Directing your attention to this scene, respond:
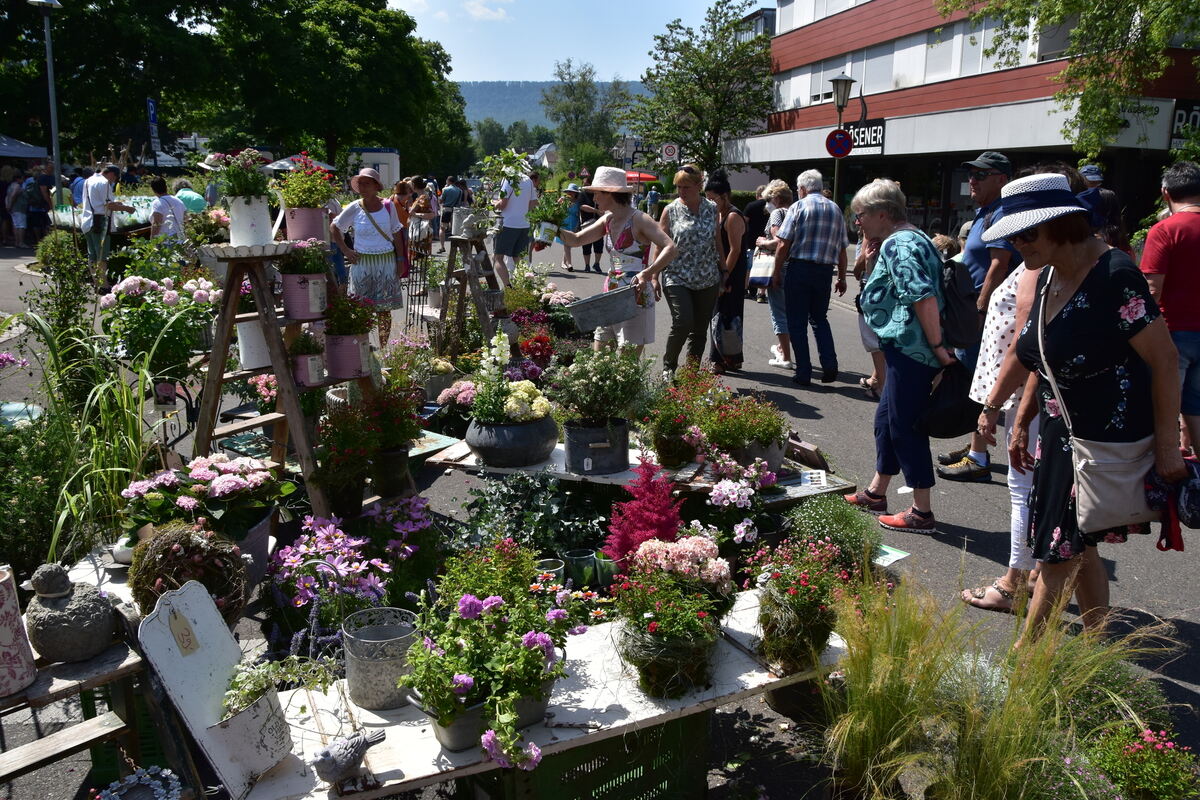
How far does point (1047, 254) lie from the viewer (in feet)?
10.3

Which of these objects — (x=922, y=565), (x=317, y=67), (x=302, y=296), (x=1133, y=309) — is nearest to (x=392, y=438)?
(x=302, y=296)

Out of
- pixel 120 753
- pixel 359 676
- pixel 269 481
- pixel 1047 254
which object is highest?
pixel 1047 254

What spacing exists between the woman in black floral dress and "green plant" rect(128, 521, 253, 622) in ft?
8.71

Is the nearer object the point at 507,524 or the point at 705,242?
the point at 507,524

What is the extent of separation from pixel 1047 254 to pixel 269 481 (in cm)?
314

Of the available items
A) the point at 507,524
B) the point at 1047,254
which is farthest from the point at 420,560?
the point at 1047,254

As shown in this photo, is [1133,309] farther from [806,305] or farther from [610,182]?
[806,305]

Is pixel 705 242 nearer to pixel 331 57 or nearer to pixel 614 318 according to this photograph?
pixel 614 318

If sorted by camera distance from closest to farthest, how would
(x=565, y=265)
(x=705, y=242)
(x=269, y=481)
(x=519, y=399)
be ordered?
(x=269, y=481)
(x=519, y=399)
(x=705, y=242)
(x=565, y=265)

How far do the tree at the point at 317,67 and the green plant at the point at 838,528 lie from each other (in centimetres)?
3399

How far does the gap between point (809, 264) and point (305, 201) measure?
4926 millimetres

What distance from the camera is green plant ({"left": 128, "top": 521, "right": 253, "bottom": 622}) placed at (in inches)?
119

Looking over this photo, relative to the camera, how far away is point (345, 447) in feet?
14.0

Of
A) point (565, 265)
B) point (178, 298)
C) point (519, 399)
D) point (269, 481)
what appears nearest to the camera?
point (269, 481)
